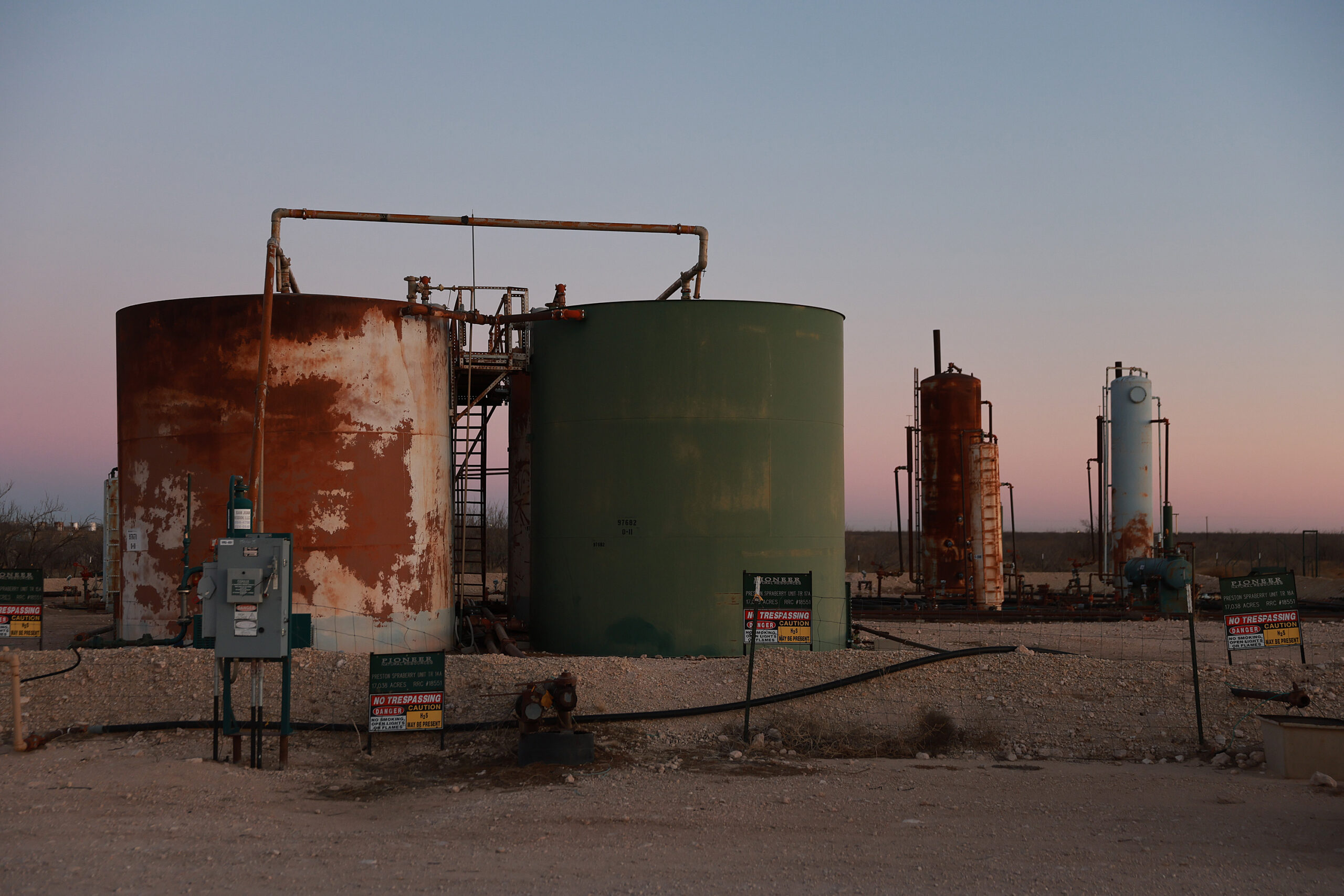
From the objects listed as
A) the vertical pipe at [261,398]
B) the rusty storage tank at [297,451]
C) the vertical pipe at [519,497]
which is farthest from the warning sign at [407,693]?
the vertical pipe at [519,497]

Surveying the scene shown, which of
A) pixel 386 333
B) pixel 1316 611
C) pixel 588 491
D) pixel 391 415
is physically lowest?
pixel 1316 611

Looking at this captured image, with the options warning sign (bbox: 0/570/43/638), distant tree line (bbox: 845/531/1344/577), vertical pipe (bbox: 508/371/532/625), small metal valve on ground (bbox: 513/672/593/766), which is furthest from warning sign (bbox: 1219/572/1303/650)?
distant tree line (bbox: 845/531/1344/577)

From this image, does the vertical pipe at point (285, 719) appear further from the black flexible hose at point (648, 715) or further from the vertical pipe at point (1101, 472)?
the vertical pipe at point (1101, 472)

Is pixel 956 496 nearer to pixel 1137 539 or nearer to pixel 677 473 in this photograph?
pixel 1137 539

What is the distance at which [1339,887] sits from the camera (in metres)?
7.10

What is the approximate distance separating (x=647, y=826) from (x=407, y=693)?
12.5 feet

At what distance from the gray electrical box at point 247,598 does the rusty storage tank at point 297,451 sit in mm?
6656

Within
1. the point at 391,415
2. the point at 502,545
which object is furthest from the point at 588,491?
the point at 502,545

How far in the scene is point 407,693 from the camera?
11.6 meters

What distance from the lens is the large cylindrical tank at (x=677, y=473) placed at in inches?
725

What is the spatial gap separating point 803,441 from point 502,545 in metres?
52.7

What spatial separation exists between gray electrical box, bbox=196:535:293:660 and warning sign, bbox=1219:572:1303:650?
32.7ft

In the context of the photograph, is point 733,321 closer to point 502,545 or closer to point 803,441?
point 803,441

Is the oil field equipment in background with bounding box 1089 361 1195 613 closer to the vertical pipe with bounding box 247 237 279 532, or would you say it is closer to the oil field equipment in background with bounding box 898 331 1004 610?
the oil field equipment in background with bounding box 898 331 1004 610
